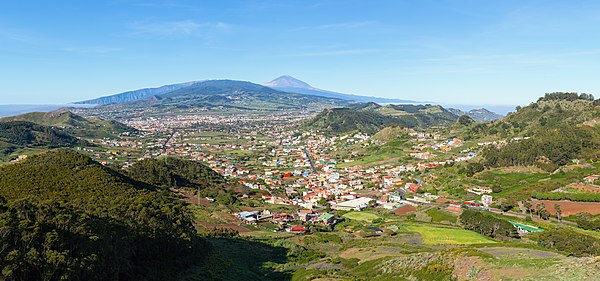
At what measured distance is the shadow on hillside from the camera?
2905 cm

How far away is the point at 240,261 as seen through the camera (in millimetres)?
36219

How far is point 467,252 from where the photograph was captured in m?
25.6

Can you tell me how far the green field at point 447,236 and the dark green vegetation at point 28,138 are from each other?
113m

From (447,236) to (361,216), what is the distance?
17225 millimetres

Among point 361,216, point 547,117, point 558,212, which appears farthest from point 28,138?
point 547,117

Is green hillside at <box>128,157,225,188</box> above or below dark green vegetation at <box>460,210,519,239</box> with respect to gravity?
above

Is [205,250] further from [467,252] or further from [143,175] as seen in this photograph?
[143,175]

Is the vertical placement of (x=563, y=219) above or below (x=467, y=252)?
below

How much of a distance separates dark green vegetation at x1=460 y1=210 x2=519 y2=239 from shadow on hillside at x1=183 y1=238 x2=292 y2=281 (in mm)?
27417

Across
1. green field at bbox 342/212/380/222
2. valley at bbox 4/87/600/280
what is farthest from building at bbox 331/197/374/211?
green field at bbox 342/212/380/222

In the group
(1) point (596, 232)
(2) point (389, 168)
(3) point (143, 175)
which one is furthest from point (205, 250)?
(2) point (389, 168)

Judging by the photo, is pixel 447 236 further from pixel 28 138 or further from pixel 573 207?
pixel 28 138

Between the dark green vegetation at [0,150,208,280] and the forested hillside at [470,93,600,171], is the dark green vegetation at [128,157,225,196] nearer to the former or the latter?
the dark green vegetation at [0,150,208,280]

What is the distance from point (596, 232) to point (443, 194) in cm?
2852
